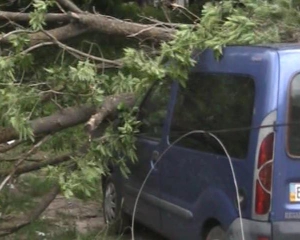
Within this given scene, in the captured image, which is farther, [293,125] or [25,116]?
[25,116]

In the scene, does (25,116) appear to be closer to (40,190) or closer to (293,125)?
(293,125)

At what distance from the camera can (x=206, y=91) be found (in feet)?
22.6

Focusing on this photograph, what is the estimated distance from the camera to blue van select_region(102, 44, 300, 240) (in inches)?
236

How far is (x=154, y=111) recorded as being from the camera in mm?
7840

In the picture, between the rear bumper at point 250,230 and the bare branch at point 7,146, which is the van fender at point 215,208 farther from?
the bare branch at point 7,146

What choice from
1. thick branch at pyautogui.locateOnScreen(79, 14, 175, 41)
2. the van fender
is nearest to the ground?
thick branch at pyautogui.locateOnScreen(79, 14, 175, 41)

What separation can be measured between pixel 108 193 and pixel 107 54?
1.40 m

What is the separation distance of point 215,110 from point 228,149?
0.41 metres

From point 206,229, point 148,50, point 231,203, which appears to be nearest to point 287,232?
point 231,203

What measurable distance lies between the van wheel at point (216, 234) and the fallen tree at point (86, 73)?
40.5 inches

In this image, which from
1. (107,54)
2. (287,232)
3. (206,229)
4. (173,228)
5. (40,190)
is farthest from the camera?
(40,190)

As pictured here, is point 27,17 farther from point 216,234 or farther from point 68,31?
point 216,234

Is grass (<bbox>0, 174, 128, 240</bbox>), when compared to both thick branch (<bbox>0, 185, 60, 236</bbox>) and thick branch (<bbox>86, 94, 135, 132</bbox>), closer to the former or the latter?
thick branch (<bbox>0, 185, 60, 236</bbox>)

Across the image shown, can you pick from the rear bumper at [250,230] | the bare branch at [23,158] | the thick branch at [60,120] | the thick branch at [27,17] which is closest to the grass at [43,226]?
the bare branch at [23,158]
